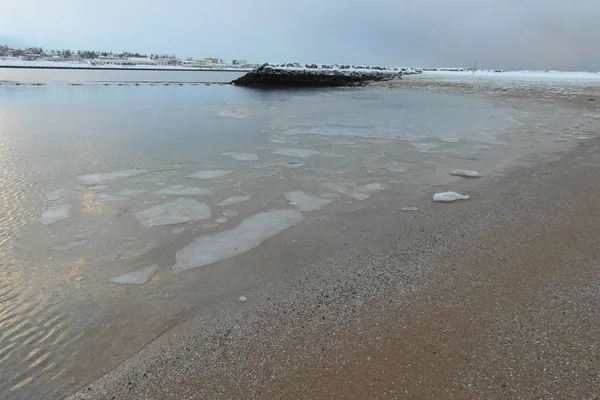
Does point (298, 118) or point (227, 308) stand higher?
point (298, 118)

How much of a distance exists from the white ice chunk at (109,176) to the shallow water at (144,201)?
0.09ft

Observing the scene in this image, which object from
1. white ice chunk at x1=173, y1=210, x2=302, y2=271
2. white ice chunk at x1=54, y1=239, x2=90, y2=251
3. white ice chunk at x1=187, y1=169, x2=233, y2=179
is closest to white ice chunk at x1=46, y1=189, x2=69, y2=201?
white ice chunk at x1=54, y1=239, x2=90, y2=251

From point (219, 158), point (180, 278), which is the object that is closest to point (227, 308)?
point (180, 278)

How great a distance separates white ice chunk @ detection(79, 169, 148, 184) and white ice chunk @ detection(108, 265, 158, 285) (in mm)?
2752

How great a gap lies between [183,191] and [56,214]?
1389mm

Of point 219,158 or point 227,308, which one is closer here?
point 227,308

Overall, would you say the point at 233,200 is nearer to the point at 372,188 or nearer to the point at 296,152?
the point at 372,188

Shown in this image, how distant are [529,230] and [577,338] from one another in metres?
1.66

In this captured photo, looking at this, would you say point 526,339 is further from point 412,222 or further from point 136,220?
point 136,220

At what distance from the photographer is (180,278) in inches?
111

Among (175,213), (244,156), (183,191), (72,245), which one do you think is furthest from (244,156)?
(72,245)

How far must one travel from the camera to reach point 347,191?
4836mm

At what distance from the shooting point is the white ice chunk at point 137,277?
2.75 meters

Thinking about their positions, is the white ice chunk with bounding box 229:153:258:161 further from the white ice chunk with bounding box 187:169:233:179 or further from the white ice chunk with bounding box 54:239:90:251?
the white ice chunk with bounding box 54:239:90:251
